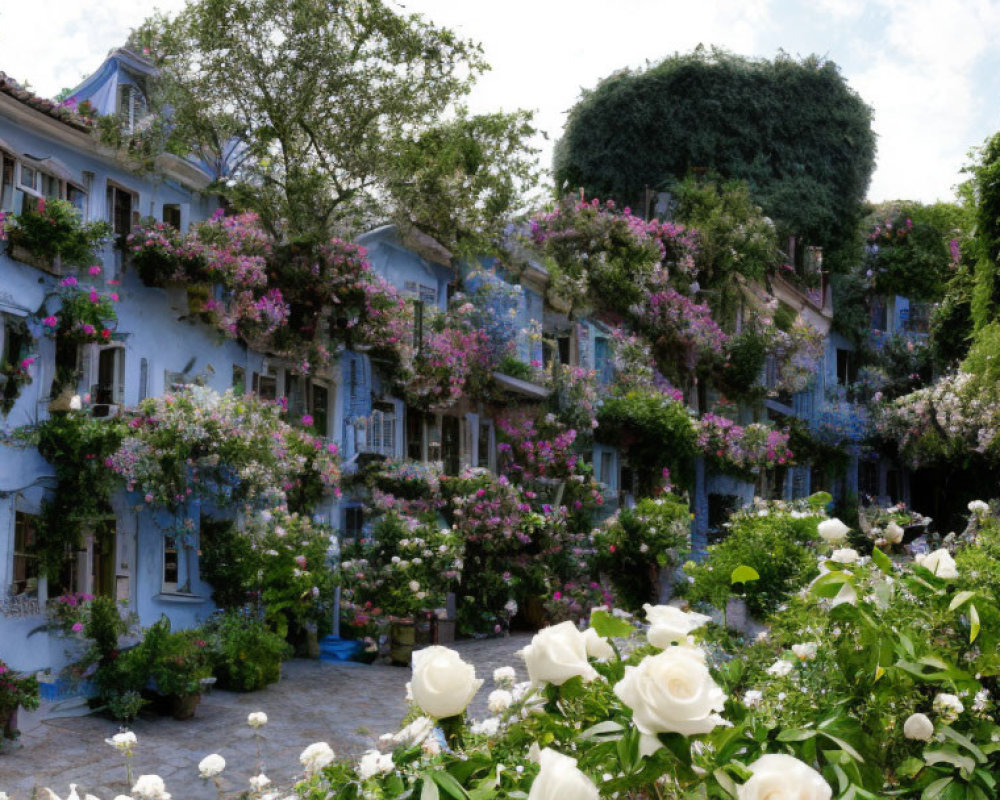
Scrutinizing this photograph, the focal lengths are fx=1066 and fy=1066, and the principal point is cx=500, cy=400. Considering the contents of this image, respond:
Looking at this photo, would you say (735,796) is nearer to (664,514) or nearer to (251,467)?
(251,467)

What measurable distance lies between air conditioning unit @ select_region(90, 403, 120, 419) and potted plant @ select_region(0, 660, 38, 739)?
10.1 ft

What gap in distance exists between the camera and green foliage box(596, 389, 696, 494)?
22.8 metres

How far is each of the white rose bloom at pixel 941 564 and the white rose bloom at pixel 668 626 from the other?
108cm

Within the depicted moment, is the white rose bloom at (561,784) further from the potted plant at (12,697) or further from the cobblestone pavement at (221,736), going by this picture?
the potted plant at (12,697)

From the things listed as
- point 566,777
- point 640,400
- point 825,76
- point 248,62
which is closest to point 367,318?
point 248,62

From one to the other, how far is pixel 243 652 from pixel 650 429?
11975 millimetres

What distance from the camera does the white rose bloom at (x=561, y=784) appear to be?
2.01 meters

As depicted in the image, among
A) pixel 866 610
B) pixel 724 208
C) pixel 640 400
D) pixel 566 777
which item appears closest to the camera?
pixel 566 777

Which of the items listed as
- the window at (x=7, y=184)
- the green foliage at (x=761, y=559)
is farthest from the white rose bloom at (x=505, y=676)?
the window at (x=7, y=184)

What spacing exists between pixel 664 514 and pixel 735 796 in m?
16.8

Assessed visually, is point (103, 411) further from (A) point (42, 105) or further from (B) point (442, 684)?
(B) point (442, 684)

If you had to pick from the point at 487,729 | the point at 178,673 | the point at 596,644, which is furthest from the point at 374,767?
the point at 178,673

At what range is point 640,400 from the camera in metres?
23.0

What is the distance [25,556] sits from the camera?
1193 cm
